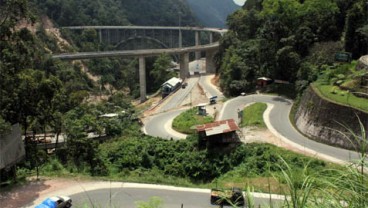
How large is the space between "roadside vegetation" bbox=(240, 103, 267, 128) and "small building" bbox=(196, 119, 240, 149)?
20.4 ft

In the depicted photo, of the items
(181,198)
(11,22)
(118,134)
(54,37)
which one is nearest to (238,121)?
(118,134)

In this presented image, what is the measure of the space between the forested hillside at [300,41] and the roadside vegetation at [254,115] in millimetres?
4375

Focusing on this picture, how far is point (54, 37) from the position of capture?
4063 inches

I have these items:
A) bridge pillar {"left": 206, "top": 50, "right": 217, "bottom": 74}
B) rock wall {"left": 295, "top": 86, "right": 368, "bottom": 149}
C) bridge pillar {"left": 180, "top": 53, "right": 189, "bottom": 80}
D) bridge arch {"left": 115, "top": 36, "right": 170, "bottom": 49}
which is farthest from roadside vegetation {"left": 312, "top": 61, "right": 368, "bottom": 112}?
bridge arch {"left": 115, "top": 36, "right": 170, "bottom": 49}

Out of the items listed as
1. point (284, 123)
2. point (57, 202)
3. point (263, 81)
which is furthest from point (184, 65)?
point (57, 202)

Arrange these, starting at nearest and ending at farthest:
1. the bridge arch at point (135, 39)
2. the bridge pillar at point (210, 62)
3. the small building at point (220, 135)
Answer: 1. the small building at point (220, 135)
2. the bridge pillar at point (210, 62)
3. the bridge arch at point (135, 39)

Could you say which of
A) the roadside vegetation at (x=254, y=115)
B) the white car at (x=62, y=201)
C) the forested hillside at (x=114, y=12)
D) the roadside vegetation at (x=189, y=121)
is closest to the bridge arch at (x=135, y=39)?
the forested hillside at (x=114, y=12)

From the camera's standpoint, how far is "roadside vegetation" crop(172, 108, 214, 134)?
3931 centimetres

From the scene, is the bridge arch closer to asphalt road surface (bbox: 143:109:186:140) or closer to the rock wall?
asphalt road surface (bbox: 143:109:186:140)

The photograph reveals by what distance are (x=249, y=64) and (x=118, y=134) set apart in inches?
1025

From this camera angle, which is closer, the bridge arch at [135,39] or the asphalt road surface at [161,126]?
the asphalt road surface at [161,126]

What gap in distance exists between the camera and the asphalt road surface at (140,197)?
20.8 m

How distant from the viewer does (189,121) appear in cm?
4122

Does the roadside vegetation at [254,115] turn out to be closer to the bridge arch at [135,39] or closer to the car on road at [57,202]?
the car on road at [57,202]
